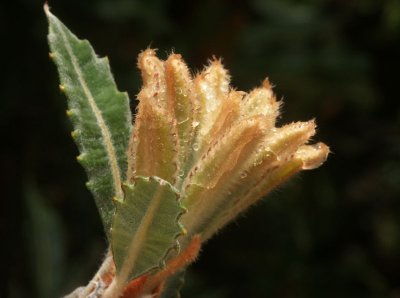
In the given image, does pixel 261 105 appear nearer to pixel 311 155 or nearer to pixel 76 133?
pixel 311 155

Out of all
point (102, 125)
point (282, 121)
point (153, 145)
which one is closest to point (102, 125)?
point (102, 125)

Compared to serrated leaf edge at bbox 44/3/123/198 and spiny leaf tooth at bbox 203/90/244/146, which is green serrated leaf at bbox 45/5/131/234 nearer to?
serrated leaf edge at bbox 44/3/123/198

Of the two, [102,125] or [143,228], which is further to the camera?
[102,125]

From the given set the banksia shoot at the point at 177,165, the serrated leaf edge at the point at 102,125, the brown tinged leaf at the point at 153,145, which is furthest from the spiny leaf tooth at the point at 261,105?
the serrated leaf edge at the point at 102,125

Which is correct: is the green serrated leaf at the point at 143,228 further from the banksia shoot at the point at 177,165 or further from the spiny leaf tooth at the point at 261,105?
the spiny leaf tooth at the point at 261,105

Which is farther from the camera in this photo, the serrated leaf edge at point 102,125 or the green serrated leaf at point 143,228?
the serrated leaf edge at point 102,125

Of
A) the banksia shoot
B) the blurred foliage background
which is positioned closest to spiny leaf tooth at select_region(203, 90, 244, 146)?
the banksia shoot
